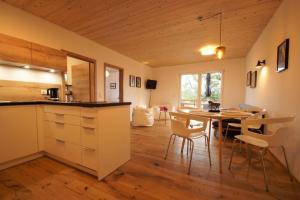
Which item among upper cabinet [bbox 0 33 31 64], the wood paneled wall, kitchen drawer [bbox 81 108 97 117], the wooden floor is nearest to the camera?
the wooden floor

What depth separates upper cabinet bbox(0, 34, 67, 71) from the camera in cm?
197

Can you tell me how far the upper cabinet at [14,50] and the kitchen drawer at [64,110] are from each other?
0.83 meters

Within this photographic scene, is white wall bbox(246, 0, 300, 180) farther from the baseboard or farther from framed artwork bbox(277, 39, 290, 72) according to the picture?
the baseboard

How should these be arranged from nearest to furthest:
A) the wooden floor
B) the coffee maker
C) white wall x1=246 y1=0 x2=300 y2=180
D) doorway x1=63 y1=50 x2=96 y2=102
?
the wooden floor → white wall x1=246 y1=0 x2=300 y2=180 → the coffee maker → doorway x1=63 y1=50 x2=96 y2=102

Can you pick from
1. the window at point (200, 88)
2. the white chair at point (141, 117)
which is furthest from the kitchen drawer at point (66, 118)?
the window at point (200, 88)

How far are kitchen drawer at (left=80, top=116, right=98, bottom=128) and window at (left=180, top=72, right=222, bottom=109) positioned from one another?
4.86m

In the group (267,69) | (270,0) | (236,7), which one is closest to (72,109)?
(236,7)

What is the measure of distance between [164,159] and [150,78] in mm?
5139

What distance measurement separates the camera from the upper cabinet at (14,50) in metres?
1.94

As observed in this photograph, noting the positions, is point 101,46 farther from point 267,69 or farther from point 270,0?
point 267,69

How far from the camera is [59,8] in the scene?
2359mm

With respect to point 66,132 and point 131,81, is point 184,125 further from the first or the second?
point 131,81

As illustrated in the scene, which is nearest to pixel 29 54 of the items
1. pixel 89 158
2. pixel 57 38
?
pixel 57 38

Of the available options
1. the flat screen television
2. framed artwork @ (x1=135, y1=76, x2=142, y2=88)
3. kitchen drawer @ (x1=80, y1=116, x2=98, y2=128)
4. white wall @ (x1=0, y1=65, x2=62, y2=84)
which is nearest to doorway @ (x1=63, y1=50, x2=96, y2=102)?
white wall @ (x1=0, y1=65, x2=62, y2=84)
